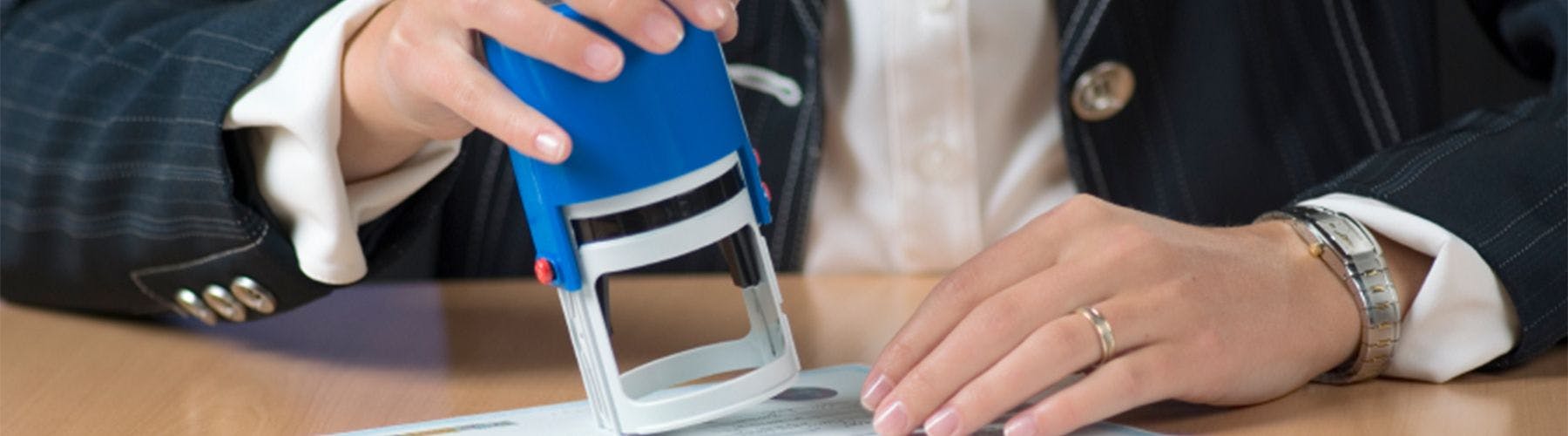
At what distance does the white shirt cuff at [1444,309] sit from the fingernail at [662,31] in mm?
407

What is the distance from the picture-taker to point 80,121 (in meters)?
1.09

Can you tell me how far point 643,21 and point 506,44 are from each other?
58mm

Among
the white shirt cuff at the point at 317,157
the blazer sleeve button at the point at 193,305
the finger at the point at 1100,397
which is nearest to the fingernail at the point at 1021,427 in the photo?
the finger at the point at 1100,397

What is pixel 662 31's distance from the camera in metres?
0.71

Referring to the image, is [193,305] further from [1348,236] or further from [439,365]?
[1348,236]

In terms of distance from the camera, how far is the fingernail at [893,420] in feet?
2.57

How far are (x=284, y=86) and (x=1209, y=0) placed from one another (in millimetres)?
611

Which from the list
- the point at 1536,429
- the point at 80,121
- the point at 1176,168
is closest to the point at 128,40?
the point at 80,121

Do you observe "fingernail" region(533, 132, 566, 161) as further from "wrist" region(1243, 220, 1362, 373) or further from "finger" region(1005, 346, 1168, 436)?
"wrist" region(1243, 220, 1362, 373)

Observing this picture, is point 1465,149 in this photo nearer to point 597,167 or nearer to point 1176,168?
point 1176,168

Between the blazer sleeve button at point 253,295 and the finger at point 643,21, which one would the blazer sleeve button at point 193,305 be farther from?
the finger at point 643,21

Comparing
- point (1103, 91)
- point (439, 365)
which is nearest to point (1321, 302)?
point (1103, 91)

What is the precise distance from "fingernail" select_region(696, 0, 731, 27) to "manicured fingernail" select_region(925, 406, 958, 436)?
19 cm

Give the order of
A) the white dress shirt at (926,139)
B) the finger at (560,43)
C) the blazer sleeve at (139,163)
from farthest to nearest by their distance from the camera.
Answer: the white dress shirt at (926,139), the blazer sleeve at (139,163), the finger at (560,43)
